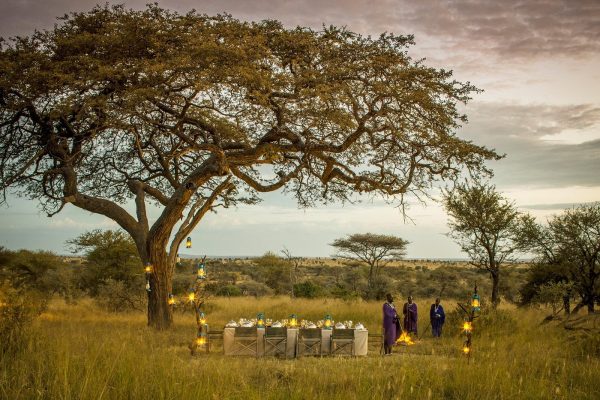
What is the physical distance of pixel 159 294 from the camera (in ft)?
46.4

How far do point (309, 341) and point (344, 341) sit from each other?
0.81 m

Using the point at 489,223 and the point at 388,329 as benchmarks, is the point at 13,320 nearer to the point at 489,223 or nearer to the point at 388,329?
the point at 388,329

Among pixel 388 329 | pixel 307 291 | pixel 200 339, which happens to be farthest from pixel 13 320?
pixel 307 291

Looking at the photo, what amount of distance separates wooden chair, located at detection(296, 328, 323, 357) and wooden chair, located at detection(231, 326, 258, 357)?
104cm

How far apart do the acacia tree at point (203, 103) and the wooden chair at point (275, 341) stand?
426 centimetres

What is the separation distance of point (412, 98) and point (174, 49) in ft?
17.8

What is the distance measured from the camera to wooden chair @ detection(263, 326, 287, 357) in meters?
11.0

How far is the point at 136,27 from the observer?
11.1 metres

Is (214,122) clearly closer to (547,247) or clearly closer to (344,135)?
(344,135)

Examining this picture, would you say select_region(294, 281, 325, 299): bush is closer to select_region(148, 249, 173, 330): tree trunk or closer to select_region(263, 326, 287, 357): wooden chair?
select_region(148, 249, 173, 330): tree trunk

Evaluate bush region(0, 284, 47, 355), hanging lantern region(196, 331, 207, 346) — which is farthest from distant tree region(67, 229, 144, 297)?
bush region(0, 284, 47, 355)

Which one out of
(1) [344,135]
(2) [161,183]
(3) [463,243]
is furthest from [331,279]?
(1) [344,135]

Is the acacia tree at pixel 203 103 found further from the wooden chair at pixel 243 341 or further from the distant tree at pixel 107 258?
the distant tree at pixel 107 258

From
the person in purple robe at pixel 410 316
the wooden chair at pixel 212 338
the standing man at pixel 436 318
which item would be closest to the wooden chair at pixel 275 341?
the wooden chair at pixel 212 338
